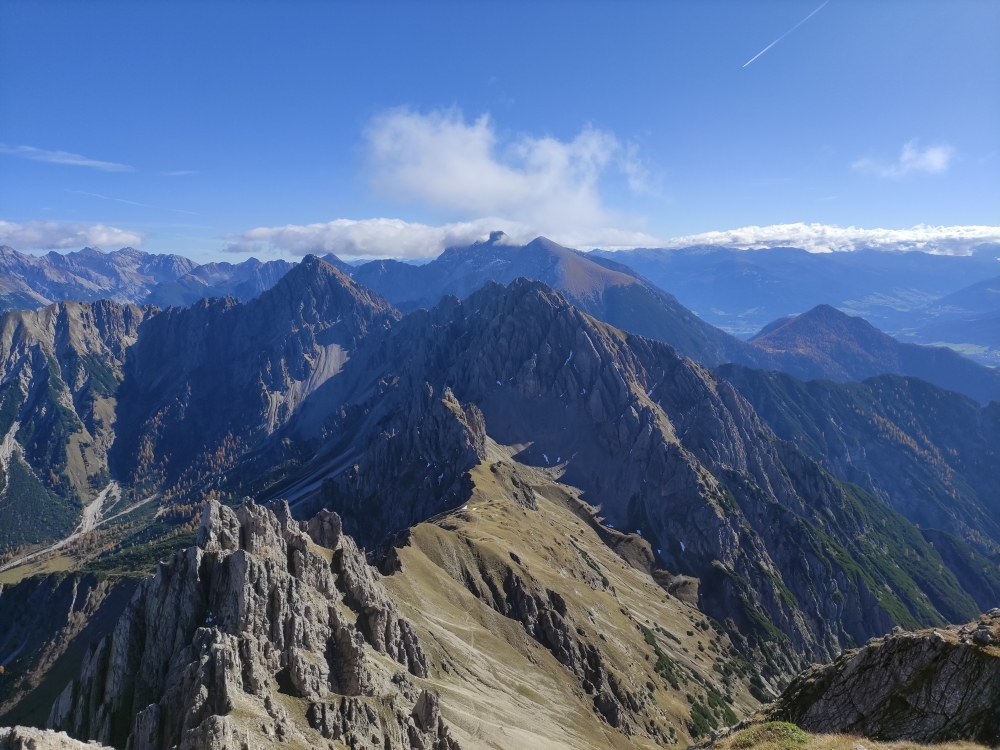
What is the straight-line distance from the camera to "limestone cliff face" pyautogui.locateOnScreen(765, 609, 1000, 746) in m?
31.5

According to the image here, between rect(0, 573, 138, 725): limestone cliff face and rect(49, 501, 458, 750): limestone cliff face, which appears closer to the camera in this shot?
rect(49, 501, 458, 750): limestone cliff face

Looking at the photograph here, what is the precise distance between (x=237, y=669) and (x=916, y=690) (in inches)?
2328

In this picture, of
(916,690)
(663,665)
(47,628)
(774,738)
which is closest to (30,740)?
(774,738)

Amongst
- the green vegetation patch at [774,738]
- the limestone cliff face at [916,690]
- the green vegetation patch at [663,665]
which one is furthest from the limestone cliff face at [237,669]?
the green vegetation patch at [663,665]

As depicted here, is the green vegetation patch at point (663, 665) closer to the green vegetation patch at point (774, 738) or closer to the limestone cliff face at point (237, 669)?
the limestone cliff face at point (237, 669)

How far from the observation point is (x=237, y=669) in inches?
2317

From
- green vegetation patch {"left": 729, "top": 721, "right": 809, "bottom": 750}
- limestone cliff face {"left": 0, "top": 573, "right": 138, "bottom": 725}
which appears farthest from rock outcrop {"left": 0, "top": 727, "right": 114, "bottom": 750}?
limestone cliff face {"left": 0, "top": 573, "right": 138, "bottom": 725}

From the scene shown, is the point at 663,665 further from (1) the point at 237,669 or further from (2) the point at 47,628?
(2) the point at 47,628

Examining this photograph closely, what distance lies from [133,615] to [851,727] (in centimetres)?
7671

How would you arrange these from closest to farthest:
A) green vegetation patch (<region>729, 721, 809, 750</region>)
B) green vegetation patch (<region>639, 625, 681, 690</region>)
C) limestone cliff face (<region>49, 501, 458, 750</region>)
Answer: green vegetation patch (<region>729, 721, 809, 750</region>) < limestone cliff face (<region>49, 501, 458, 750</region>) < green vegetation patch (<region>639, 625, 681, 690</region>)

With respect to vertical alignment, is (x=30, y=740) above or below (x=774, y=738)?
below

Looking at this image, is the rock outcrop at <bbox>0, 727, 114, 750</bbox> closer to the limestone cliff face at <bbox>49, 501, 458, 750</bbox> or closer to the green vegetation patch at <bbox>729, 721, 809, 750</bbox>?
the limestone cliff face at <bbox>49, 501, 458, 750</bbox>

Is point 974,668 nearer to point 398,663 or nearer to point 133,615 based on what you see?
point 398,663

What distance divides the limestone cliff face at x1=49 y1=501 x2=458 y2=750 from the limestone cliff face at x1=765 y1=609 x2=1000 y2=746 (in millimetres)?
45971
